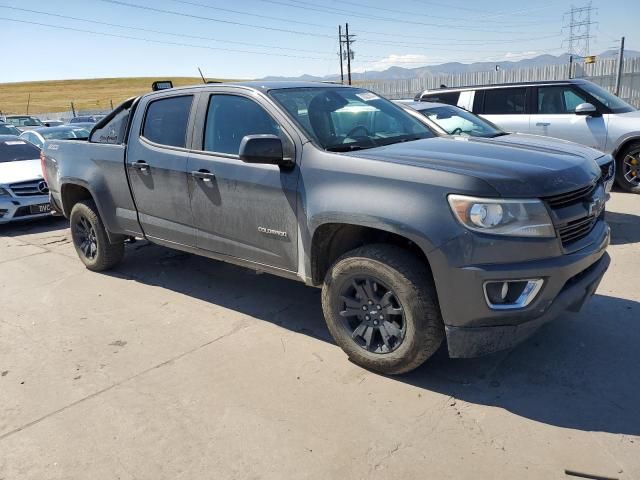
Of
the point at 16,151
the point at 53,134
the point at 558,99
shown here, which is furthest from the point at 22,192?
the point at 558,99

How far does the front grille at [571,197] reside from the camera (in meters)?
2.88

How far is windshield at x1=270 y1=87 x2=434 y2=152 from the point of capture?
3633mm

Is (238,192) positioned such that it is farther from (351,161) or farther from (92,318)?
(92,318)

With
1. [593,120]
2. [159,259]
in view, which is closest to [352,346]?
[159,259]

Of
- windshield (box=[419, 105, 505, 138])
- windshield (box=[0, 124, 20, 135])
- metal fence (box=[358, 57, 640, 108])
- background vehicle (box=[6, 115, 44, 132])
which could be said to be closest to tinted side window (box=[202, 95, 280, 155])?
windshield (box=[419, 105, 505, 138])

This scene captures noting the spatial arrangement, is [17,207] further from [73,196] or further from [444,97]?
[444,97]

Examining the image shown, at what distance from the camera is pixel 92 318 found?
4574mm

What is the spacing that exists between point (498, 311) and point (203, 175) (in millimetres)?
2419

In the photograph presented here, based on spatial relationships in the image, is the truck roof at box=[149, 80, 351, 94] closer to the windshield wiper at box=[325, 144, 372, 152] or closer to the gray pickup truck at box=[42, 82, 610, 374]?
the gray pickup truck at box=[42, 82, 610, 374]

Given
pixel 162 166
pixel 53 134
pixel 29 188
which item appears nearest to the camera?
pixel 162 166

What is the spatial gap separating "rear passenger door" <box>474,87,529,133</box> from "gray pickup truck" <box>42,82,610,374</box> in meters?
5.21

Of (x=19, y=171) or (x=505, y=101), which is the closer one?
(x=19, y=171)

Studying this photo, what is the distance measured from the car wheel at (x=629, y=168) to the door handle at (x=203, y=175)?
700cm

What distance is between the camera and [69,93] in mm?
79500
